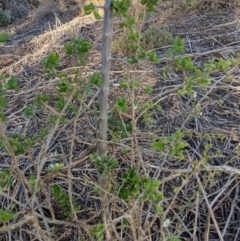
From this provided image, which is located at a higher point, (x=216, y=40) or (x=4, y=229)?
(x=4, y=229)

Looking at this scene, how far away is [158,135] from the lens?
1.98 meters

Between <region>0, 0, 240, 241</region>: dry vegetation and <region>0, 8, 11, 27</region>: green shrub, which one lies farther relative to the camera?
<region>0, 8, 11, 27</region>: green shrub

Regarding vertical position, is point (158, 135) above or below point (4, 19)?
above

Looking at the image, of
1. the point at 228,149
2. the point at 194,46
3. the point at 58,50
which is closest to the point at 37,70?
the point at 58,50

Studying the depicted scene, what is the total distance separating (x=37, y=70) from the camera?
113 inches

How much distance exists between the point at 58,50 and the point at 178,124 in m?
1.41

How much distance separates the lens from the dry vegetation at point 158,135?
59.3 inches

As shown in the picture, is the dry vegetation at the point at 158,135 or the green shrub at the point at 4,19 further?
the green shrub at the point at 4,19

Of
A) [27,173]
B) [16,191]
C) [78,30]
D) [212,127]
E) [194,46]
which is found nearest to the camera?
[16,191]

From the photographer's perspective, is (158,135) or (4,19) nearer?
(158,135)

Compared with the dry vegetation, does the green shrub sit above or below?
below

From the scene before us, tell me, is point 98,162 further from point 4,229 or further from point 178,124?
point 178,124

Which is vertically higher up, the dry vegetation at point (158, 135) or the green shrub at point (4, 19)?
the dry vegetation at point (158, 135)

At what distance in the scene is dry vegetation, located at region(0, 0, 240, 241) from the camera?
1.51 meters
